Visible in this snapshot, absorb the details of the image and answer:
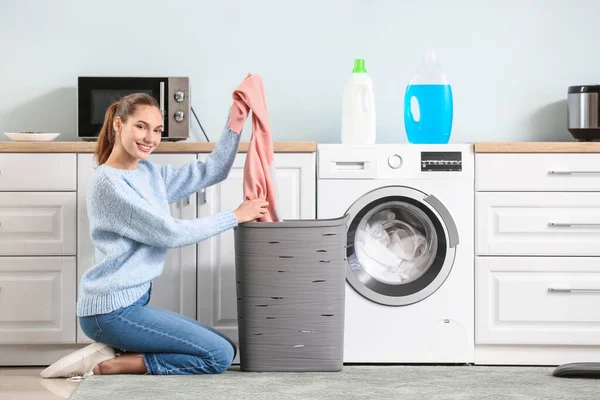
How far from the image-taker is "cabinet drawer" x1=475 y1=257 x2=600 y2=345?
3.17 m

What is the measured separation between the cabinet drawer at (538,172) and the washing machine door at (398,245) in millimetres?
221

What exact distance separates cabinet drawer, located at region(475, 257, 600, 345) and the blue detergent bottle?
52cm

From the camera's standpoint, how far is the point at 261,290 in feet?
9.41

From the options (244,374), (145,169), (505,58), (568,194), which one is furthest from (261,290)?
(505,58)

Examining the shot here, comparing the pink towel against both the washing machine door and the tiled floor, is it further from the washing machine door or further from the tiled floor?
the tiled floor

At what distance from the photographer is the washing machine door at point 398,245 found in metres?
3.14

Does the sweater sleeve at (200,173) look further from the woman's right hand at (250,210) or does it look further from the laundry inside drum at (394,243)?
the laundry inside drum at (394,243)

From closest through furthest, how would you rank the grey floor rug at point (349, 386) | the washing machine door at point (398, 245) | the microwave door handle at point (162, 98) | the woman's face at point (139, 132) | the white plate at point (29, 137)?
the grey floor rug at point (349, 386), the woman's face at point (139, 132), the washing machine door at point (398, 245), the white plate at point (29, 137), the microwave door handle at point (162, 98)

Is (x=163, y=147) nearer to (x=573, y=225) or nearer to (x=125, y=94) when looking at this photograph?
(x=125, y=94)

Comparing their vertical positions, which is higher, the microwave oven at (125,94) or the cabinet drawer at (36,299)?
the microwave oven at (125,94)

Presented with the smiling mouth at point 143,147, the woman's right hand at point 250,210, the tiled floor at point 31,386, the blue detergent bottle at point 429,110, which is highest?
the blue detergent bottle at point 429,110

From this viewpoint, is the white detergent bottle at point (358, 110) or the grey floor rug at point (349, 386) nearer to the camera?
the grey floor rug at point (349, 386)

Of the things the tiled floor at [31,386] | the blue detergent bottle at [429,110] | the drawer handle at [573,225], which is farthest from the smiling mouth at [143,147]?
the drawer handle at [573,225]

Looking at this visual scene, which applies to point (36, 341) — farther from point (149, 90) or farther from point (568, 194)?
point (568, 194)
